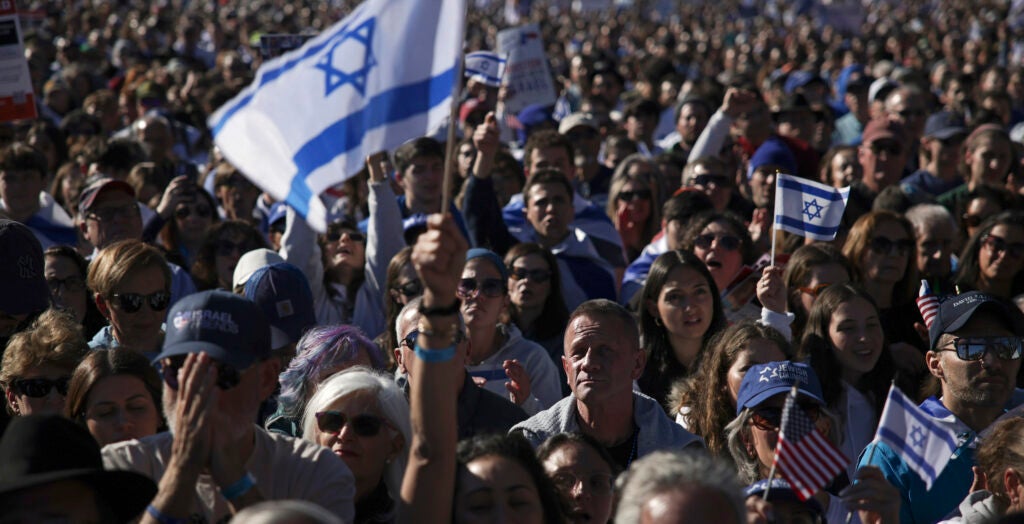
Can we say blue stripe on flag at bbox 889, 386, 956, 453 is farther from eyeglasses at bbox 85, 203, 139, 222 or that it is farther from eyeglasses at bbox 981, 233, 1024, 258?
eyeglasses at bbox 85, 203, 139, 222

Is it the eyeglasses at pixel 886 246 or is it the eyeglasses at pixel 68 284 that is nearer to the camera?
the eyeglasses at pixel 68 284

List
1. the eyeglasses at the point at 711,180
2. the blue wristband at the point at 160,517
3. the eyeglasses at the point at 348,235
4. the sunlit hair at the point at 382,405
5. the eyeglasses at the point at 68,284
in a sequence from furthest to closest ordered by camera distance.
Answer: the eyeglasses at the point at 711,180 → the eyeglasses at the point at 348,235 → the eyeglasses at the point at 68,284 → the sunlit hair at the point at 382,405 → the blue wristband at the point at 160,517

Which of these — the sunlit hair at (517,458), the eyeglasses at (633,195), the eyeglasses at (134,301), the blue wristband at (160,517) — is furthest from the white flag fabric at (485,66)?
the blue wristband at (160,517)

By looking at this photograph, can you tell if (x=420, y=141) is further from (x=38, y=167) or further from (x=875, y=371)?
(x=875, y=371)

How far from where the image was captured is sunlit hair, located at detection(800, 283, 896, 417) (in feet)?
20.4

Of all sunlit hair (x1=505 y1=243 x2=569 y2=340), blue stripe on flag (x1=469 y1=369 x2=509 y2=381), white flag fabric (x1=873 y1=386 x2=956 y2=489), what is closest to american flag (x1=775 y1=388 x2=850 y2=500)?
white flag fabric (x1=873 y1=386 x2=956 y2=489)

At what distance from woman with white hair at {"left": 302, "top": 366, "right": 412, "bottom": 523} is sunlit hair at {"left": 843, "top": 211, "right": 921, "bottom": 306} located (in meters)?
3.92

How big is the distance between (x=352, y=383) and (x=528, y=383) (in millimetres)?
1510

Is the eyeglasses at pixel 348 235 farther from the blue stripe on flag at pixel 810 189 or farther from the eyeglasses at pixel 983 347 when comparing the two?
the eyeglasses at pixel 983 347

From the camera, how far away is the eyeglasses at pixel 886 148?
10398mm

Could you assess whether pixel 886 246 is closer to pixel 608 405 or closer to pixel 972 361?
pixel 972 361

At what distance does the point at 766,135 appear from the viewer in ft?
39.4

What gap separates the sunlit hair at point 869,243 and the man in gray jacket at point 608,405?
277cm

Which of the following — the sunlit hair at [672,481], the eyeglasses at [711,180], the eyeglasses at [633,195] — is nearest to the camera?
the sunlit hair at [672,481]
